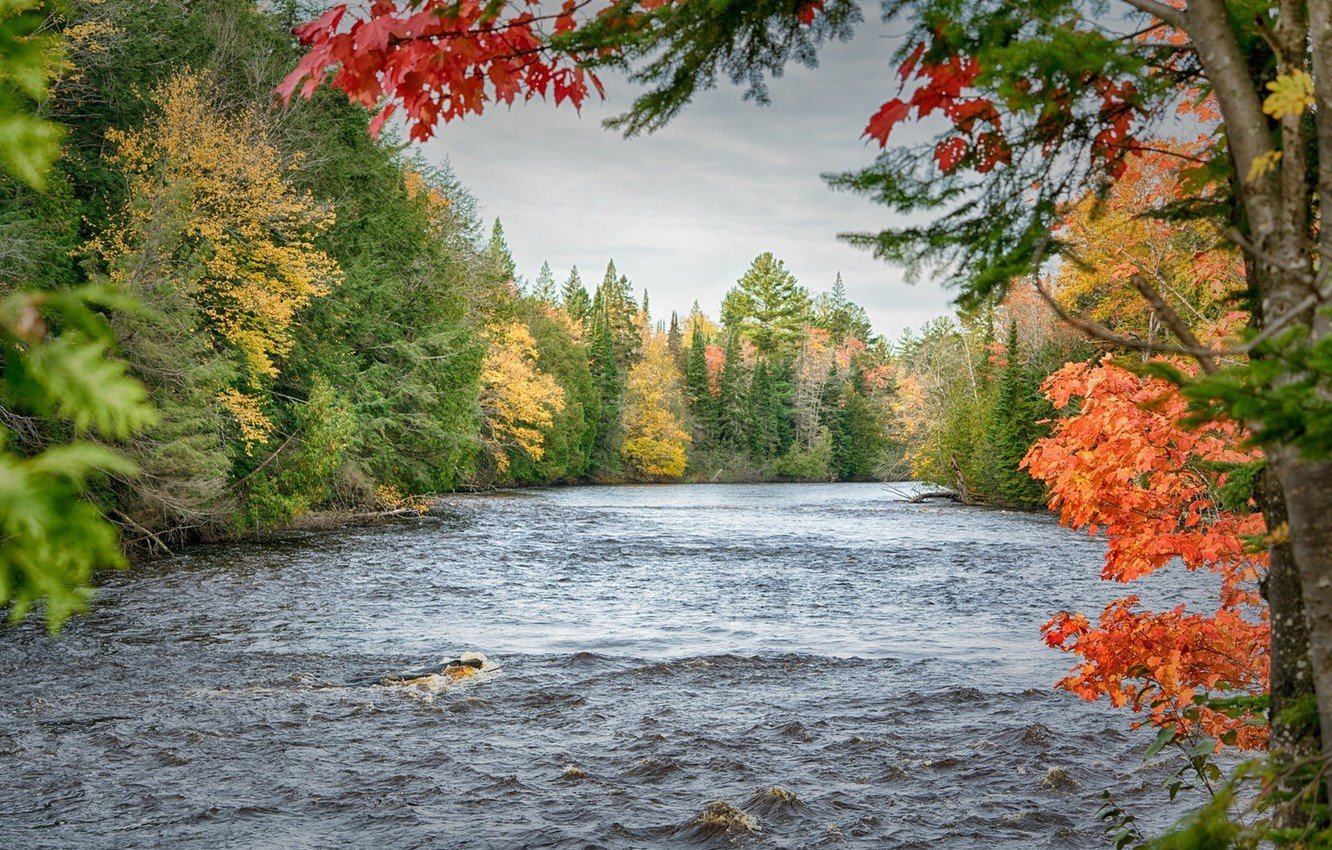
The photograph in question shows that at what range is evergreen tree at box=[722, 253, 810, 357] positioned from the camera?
99.6 metres

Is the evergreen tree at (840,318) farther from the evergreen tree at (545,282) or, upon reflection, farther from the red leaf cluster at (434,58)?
the red leaf cluster at (434,58)

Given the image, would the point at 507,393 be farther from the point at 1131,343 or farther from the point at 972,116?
the point at 1131,343

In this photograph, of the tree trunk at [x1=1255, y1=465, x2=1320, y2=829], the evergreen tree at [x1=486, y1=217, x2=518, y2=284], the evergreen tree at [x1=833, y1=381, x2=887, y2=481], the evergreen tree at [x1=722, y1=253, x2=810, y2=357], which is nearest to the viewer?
the tree trunk at [x1=1255, y1=465, x2=1320, y2=829]

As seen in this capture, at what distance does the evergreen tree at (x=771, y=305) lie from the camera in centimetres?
9962

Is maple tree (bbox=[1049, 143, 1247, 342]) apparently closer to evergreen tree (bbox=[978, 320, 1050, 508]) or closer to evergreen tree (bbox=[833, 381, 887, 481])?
evergreen tree (bbox=[978, 320, 1050, 508])

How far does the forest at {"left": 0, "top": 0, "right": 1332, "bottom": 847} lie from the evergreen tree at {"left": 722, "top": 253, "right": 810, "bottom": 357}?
45.1 meters

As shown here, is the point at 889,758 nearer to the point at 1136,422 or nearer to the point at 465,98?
the point at 1136,422

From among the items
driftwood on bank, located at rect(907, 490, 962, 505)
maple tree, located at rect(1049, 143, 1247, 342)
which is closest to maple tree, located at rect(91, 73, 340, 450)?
maple tree, located at rect(1049, 143, 1247, 342)

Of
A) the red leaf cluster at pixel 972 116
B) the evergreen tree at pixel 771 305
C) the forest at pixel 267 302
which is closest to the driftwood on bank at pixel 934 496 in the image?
the forest at pixel 267 302

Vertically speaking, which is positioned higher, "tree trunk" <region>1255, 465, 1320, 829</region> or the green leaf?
"tree trunk" <region>1255, 465, 1320, 829</region>

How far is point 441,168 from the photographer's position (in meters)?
39.7

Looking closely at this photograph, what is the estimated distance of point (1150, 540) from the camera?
638 cm

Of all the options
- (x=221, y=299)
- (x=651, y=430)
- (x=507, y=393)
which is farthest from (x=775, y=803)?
(x=651, y=430)

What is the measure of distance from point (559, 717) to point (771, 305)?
93.4m
